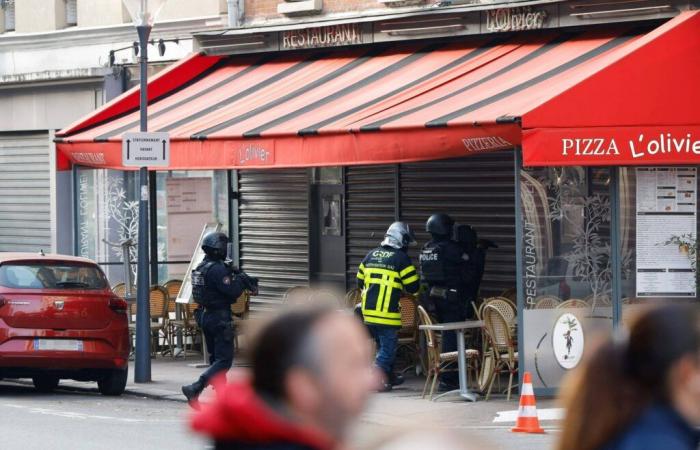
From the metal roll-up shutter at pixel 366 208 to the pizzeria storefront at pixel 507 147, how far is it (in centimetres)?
2

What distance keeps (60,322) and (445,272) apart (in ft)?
12.8

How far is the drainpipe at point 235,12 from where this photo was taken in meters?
20.2

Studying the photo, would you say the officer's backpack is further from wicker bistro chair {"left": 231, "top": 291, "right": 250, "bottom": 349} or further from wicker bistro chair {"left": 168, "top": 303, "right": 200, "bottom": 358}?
wicker bistro chair {"left": 168, "top": 303, "right": 200, "bottom": 358}

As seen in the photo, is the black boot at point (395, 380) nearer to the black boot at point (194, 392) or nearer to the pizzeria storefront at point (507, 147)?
the pizzeria storefront at point (507, 147)

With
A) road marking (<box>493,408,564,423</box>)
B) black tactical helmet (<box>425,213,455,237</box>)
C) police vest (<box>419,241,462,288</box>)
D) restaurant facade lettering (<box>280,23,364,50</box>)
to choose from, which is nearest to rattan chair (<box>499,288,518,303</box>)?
police vest (<box>419,241,462,288</box>)

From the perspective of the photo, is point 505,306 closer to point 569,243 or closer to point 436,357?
point 436,357

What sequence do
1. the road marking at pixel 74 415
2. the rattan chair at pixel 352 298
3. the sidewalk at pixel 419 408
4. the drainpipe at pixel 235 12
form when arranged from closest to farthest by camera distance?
the sidewalk at pixel 419 408, the road marking at pixel 74 415, the rattan chair at pixel 352 298, the drainpipe at pixel 235 12

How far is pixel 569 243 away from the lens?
14.2 meters

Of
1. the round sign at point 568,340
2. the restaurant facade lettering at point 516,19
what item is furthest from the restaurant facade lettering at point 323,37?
the round sign at point 568,340

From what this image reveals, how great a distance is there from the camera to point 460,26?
16625 millimetres

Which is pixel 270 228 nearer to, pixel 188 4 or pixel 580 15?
pixel 188 4

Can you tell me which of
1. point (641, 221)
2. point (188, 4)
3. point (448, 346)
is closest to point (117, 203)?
point (188, 4)

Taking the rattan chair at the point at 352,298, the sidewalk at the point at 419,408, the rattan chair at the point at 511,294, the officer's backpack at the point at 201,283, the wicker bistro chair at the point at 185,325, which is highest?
the officer's backpack at the point at 201,283

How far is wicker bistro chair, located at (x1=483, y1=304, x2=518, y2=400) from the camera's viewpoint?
1430cm
